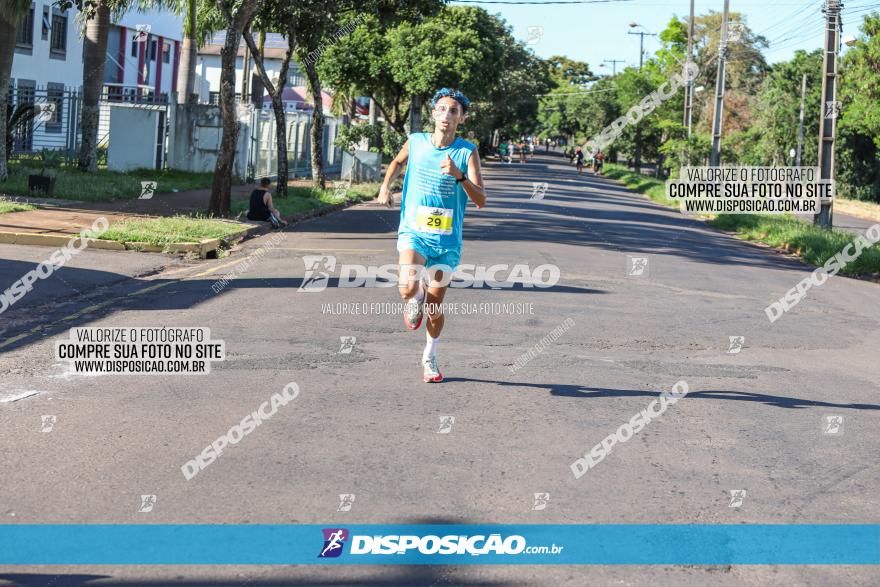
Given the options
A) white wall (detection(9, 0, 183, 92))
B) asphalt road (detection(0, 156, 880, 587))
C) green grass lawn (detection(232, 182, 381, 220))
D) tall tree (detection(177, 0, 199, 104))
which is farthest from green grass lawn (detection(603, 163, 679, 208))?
asphalt road (detection(0, 156, 880, 587))

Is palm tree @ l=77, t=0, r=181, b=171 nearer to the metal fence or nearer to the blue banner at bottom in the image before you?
the metal fence

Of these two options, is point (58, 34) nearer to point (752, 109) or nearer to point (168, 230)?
point (168, 230)

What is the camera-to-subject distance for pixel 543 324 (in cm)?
1160

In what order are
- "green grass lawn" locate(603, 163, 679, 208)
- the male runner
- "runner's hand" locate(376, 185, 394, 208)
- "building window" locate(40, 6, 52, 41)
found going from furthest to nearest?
"green grass lawn" locate(603, 163, 679, 208)
"building window" locate(40, 6, 52, 41)
"runner's hand" locate(376, 185, 394, 208)
the male runner

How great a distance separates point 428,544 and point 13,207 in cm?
1624

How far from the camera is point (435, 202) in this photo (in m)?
8.25

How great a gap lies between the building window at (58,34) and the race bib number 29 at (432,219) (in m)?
37.7

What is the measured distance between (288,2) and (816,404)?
69.8ft

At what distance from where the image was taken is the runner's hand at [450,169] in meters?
7.86

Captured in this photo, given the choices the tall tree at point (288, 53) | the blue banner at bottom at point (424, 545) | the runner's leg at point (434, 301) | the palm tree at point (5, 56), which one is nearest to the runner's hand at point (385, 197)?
the runner's leg at point (434, 301)

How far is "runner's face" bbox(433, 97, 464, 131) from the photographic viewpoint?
8.10 metres

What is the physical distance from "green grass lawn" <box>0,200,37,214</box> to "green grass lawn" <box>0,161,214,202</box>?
271 centimetres

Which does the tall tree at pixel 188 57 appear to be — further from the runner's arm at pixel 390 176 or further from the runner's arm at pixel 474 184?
the runner's arm at pixel 474 184

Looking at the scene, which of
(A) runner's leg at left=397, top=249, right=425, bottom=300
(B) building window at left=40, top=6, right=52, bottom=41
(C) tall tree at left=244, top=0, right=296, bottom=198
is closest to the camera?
(A) runner's leg at left=397, top=249, right=425, bottom=300
